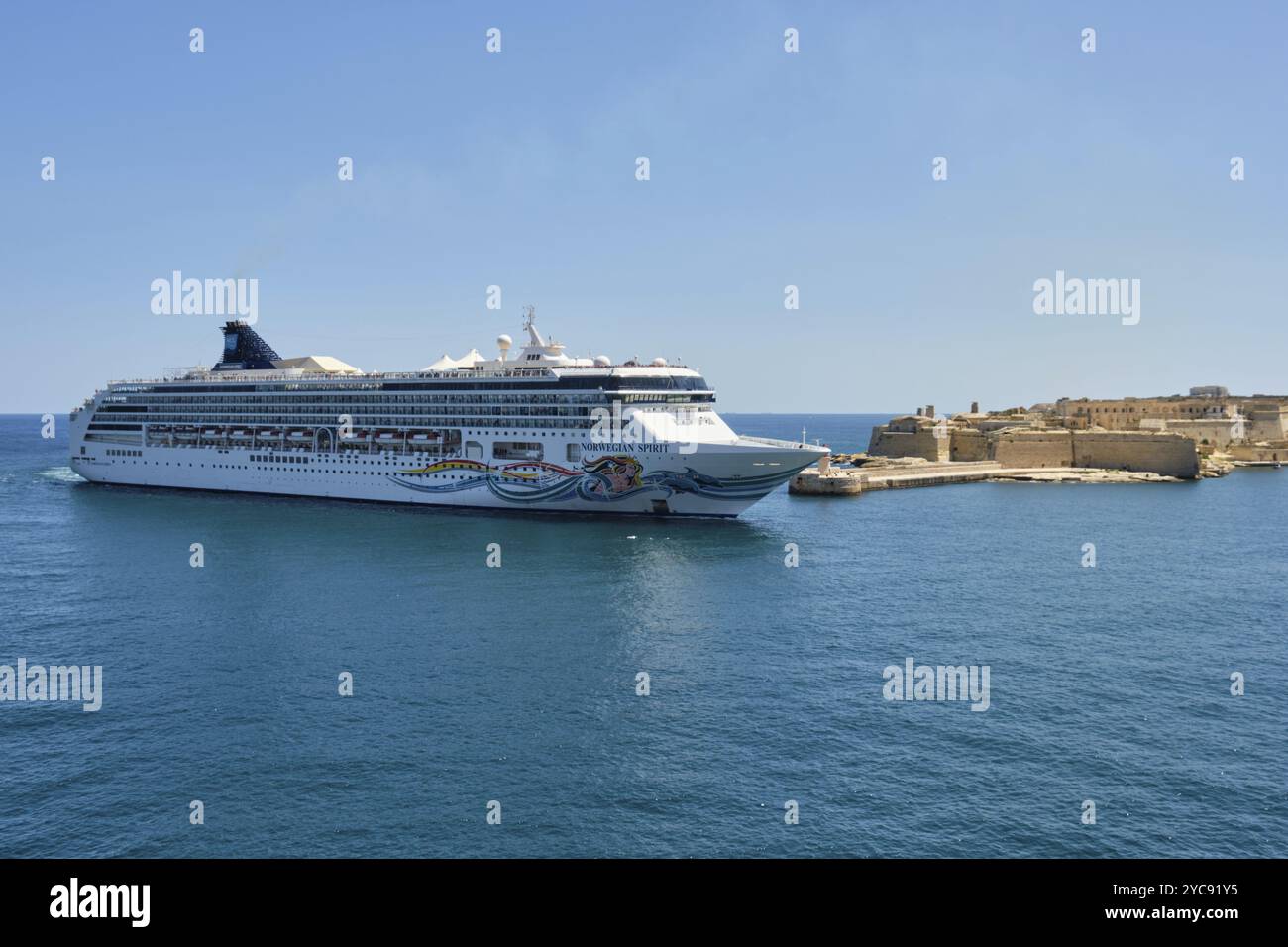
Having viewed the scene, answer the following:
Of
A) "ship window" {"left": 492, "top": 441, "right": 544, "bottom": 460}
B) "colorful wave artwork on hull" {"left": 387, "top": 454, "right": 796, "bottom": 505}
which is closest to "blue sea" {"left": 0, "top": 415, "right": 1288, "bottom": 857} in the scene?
"colorful wave artwork on hull" {"left": 387, "top": 454, "right": 796, "bottom": 505}

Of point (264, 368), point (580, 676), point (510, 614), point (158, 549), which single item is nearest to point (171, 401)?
point (264, 368)

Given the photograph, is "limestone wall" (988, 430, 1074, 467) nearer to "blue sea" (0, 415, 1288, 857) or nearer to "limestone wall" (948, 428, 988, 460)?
"limestone wall" (948, 428, 988, 460)

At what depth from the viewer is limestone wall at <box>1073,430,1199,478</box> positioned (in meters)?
93.8

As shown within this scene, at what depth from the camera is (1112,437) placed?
330 feet

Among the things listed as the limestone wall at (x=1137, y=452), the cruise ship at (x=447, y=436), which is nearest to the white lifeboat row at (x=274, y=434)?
the cruise ship at (x=447, y=436)

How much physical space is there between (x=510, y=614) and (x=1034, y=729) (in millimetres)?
18468

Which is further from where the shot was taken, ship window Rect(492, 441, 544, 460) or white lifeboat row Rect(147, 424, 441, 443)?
white lifeboat row Rect(147, 424, 441, 443)

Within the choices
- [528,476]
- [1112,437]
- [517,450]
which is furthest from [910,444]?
[528,476]

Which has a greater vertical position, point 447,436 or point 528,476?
point 447,436

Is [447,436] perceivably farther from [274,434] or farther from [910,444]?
[910,444]

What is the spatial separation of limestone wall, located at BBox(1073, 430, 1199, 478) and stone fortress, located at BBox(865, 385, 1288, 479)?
93mm

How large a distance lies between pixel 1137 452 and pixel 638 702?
301ft
